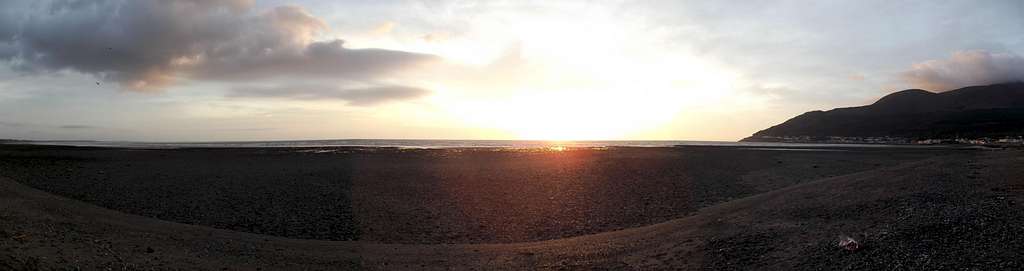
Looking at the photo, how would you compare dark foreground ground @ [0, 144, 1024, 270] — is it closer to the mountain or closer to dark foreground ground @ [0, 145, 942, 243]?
dark foreground ground @ [0, 145, 942, 243]

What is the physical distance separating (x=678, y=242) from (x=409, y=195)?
1379 centimetres

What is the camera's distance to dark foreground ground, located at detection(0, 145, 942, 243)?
1681cm

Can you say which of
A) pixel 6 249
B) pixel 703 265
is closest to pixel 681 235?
pixel 703 265

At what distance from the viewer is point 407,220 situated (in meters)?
18.0

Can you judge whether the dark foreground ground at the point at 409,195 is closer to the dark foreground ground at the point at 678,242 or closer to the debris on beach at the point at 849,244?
the dark foreground ground at the point at 678,242

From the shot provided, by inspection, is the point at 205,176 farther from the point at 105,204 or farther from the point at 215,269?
the point at 215,269

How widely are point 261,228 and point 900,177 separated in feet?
73.3

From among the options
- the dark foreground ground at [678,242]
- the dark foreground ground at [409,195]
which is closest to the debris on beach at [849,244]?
the dark foreground ground at [678,242]

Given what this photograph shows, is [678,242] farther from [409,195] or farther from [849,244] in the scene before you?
[409,195]

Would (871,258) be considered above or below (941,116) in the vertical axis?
below

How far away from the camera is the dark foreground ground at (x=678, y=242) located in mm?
9078

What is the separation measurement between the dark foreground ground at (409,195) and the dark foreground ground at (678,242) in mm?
1712

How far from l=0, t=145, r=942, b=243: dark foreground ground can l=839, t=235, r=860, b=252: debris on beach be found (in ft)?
23.8

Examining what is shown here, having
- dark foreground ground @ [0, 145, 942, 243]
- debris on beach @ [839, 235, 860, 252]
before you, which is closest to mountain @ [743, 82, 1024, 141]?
dark foreground ground @ [0, 145, 942, 243]
